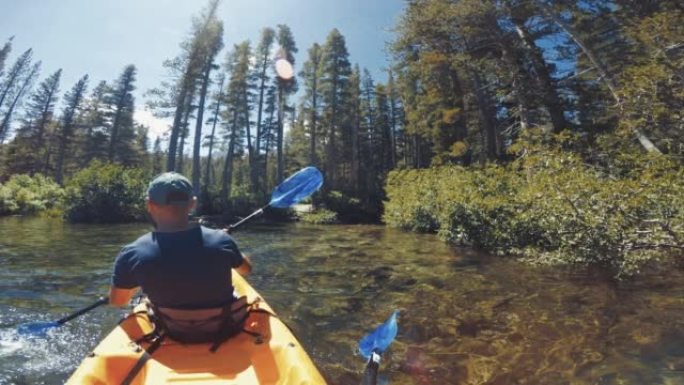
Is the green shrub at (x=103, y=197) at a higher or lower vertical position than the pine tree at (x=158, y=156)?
lower

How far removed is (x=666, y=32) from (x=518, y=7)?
911 centimetres

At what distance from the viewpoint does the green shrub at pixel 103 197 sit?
2164 centimetres

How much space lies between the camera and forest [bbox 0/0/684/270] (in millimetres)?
7746

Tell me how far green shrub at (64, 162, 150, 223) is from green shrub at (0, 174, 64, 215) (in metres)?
1.48

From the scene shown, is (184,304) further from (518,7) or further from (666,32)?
(518,7)

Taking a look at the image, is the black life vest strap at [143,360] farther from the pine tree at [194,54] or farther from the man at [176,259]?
the pine tree at [194,54]

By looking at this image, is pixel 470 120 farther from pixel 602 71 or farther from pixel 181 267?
pixel 181 267

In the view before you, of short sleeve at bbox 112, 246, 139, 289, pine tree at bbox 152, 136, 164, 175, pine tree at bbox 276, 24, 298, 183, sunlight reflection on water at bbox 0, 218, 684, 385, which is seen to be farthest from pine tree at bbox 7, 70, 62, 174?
short sleeve at bbox 112, 246, 139, 289

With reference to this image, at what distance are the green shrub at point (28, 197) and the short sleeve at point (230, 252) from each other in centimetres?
2335

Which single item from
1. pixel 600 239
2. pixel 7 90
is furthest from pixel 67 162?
pixel 600 239

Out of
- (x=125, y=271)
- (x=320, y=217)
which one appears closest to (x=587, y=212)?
(x=125, y=271)

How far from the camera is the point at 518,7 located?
53.1 ft

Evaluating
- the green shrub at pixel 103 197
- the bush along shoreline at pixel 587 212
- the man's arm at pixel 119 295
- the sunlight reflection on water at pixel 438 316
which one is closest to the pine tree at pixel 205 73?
the green shrub at pixel 103 197

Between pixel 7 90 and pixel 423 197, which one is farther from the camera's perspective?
pixel 7 90
